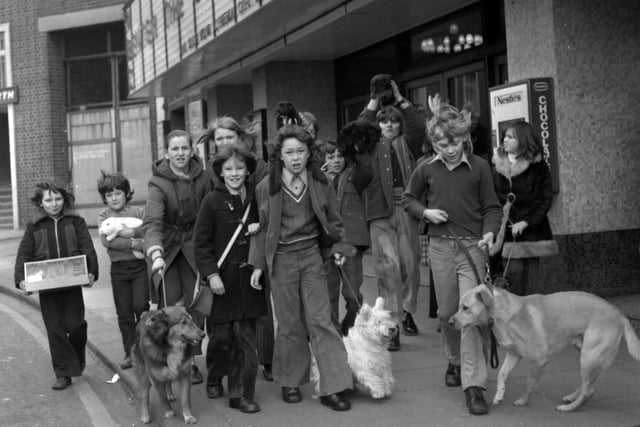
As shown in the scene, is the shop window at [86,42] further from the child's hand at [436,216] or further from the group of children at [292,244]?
the child's hand at [436,216]

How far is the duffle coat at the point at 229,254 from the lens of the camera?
6.05m

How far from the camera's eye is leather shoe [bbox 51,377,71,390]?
24.7 ft

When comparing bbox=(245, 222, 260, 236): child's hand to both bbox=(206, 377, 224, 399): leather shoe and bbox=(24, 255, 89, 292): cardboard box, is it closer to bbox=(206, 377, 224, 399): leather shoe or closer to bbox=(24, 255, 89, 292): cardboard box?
bbox=(206, 377, 224, 399): leather shoe

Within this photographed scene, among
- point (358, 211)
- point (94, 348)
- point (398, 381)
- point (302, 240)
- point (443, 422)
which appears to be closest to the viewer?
point (443, 422)

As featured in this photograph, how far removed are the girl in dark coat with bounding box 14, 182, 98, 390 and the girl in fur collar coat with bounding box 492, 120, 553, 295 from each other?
3.61m

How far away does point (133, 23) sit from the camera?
19172 mm

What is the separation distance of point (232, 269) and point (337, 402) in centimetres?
120

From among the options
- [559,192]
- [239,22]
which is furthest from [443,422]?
[239,22]

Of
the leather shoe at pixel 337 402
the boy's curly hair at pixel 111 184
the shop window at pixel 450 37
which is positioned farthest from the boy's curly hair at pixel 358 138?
the shop window at pixel 450 37

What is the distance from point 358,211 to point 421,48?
5804 mm

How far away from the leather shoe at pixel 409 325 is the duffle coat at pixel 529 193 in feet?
5.82

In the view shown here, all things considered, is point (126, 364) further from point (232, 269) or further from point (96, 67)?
point (96, 67)

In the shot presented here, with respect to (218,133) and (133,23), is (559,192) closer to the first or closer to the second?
(218,133)

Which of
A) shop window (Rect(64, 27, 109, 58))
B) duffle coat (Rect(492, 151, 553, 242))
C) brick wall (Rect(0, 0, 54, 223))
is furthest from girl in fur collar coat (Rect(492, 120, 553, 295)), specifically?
shop window (Rect(64, 27, 109, 58))
